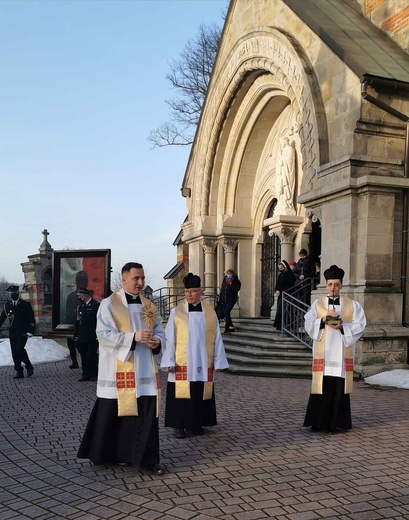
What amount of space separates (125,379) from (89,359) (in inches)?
216

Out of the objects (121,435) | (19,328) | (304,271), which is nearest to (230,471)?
(121,435)

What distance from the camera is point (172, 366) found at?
5.84m

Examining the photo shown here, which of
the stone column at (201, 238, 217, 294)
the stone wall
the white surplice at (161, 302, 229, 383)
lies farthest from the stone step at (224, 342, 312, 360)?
the stone wall

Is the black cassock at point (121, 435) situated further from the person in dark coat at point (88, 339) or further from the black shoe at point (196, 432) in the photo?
the person in dark coat at point (88, 339)

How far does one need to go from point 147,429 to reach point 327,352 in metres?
2.51

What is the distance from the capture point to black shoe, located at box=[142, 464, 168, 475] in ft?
14.4

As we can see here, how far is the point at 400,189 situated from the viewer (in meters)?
9.36

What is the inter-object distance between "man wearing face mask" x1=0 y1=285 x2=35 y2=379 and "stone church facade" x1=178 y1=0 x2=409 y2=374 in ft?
19.8

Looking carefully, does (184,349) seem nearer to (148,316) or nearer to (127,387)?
(148,316)

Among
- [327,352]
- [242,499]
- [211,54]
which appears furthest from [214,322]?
[211,54]

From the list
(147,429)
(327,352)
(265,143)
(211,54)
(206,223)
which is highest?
(211,54)

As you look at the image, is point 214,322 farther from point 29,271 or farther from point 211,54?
point 211,54

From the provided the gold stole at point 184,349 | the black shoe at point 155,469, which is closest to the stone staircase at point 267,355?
the gold stole at point 184,349

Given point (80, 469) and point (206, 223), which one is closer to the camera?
point (80, 469)
